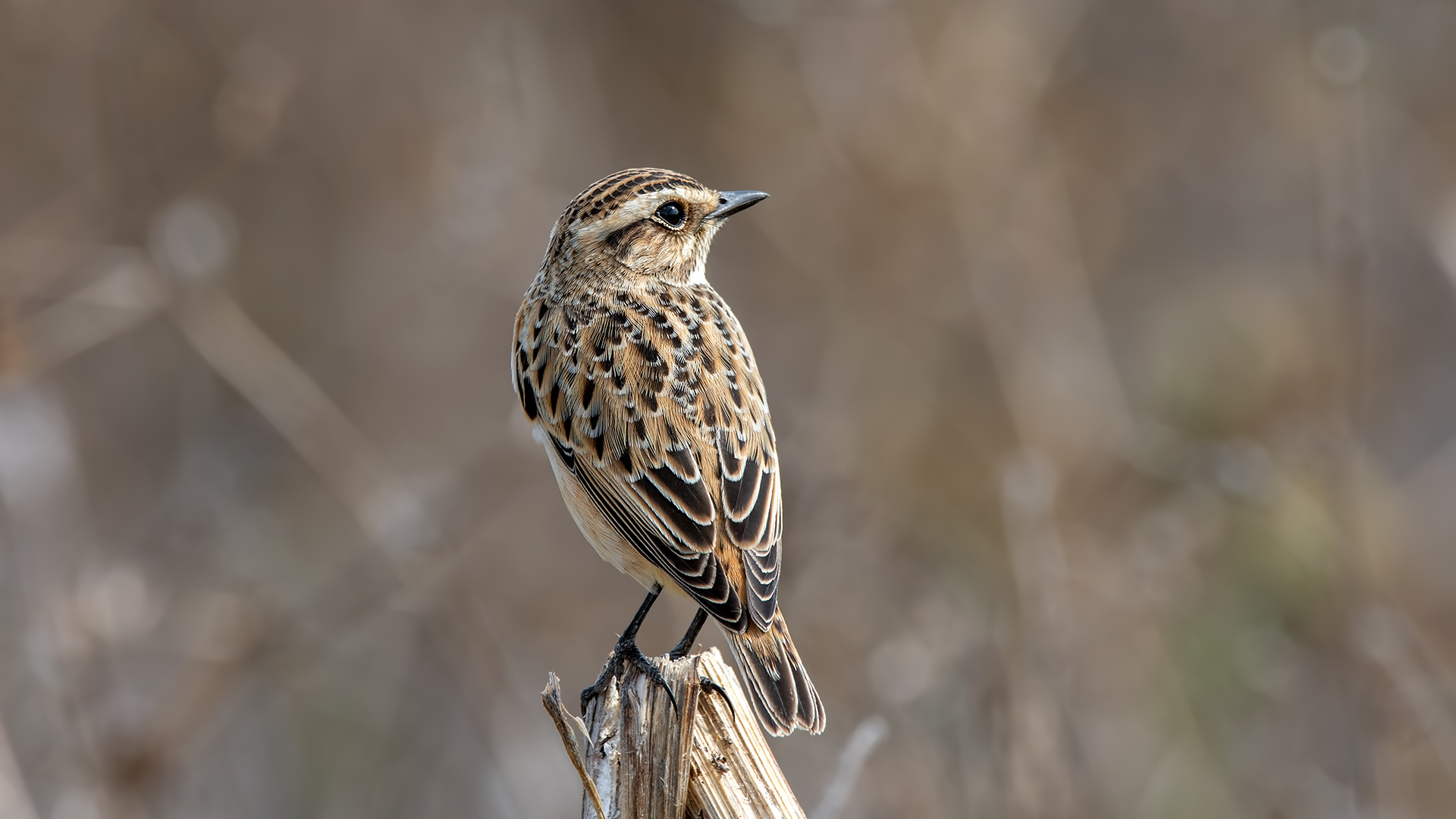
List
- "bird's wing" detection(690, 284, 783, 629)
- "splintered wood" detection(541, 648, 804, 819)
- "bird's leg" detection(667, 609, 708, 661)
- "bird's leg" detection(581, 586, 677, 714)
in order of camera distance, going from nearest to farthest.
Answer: "splintered wood" detection(541, 648, 804, 819) → "bird's leg" detection(581, 586, 677, 714) → "bird's wing" detection(690, 284, 783, 629) → "bird's leg" detection(667, 609, 708, 661)

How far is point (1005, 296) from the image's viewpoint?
10000 mm

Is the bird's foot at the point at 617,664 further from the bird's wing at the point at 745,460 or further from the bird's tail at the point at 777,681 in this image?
the bird's wing at the point at 745,460

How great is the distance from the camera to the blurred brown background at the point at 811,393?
6.91m

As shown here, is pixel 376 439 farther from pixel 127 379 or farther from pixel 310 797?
pixel 310 797

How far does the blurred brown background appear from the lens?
6.91 meters

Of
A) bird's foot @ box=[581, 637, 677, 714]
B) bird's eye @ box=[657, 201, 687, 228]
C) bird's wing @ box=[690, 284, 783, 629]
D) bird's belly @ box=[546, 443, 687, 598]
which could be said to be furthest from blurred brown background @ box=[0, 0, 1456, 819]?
bird's eye @ box=[657, 201, 687, 228]

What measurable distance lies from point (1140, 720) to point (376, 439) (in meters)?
6.23

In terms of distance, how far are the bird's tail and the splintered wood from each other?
0.98 ft

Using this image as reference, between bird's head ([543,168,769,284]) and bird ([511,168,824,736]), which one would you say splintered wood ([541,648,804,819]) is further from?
bird's head ([543,168,769,284])

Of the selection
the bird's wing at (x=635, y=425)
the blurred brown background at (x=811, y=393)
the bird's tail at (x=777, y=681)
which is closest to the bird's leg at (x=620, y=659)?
the bird's wing at (x=635, y=425)

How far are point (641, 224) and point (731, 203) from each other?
40 centimetres

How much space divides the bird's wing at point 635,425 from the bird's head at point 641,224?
0.74 feet

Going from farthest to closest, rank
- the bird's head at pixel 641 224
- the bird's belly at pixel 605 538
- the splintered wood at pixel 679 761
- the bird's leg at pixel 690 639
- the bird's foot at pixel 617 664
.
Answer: the bird's head at pixel 641 224 → the bird's belly at pixel 605 538 → the bird's leg at pixel 690 639 → the bird's foot at pixel 617 664 → the splintered wood at pixel 679 761

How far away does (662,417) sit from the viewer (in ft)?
17.6
